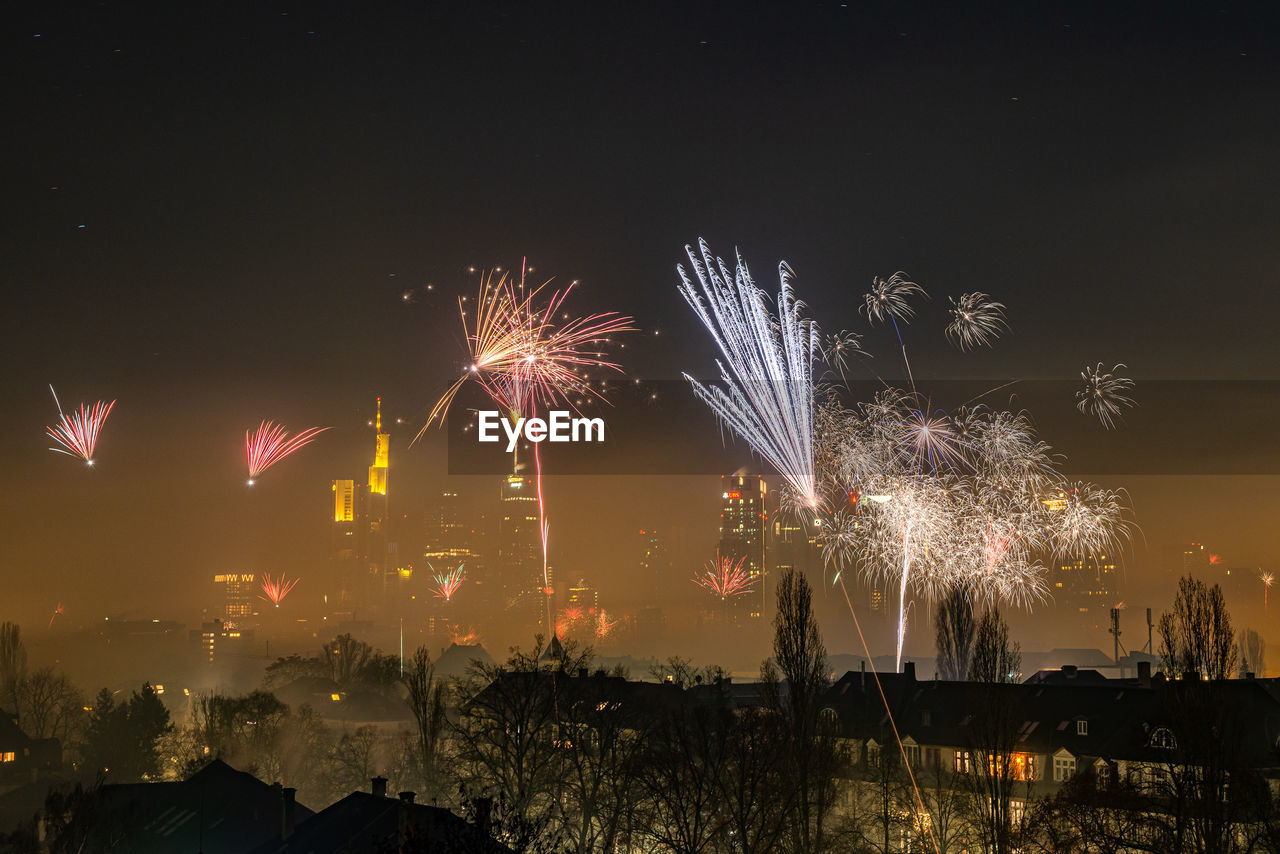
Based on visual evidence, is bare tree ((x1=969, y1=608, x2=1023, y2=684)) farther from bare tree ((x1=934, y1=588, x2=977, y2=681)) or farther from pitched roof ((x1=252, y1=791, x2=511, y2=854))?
pitched roof ((x1=252, y1=791, x2=511, y2=854))

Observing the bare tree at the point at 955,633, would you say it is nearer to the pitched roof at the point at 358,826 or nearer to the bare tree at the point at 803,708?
the bare tree at the point at 803,708

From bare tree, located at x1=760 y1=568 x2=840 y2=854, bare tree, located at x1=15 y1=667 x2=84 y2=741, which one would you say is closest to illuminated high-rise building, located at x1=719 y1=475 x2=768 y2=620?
bare tree, located at x1=15 y1=667 x2=84 y2=741

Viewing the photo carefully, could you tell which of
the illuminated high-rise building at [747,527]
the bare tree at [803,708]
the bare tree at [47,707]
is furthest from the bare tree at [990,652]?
the illuminated high-rise building at [747,527]

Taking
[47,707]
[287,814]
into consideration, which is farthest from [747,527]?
[287,814]

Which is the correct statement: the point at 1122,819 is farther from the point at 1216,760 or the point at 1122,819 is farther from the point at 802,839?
the point at 802,839

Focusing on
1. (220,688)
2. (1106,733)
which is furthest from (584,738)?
(220,688)

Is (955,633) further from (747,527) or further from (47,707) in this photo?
(747,527)

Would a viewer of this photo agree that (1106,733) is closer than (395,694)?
Yes
